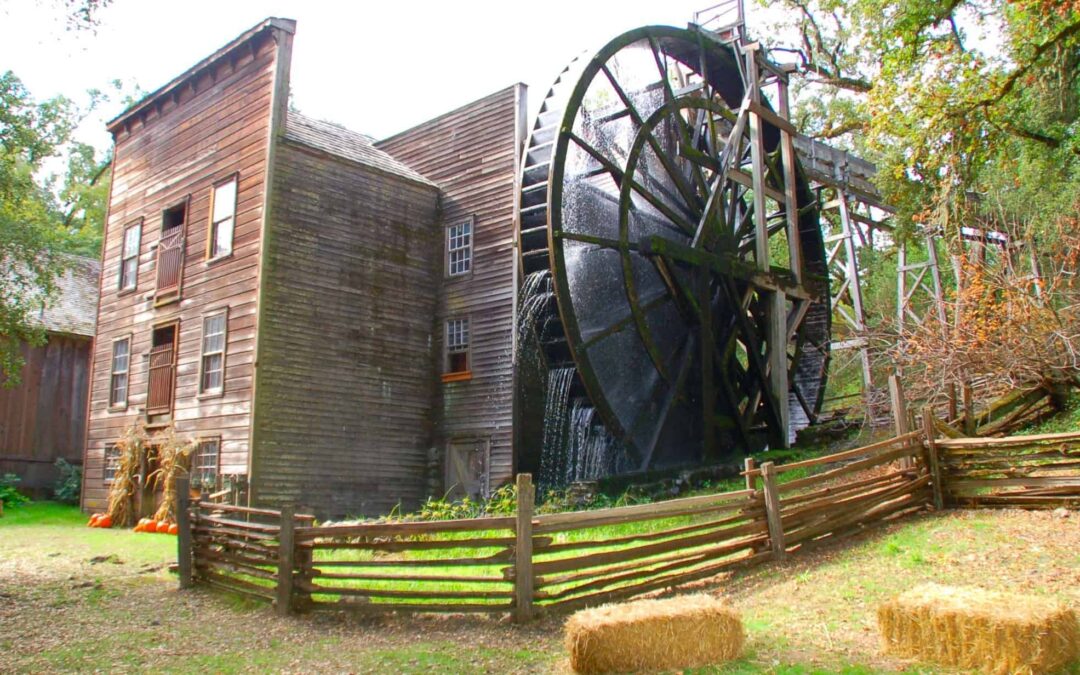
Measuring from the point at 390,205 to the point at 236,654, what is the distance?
36.6 ft

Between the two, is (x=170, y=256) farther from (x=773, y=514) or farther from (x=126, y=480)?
(x=773, y=514)

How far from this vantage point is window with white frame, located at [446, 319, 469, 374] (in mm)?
16359

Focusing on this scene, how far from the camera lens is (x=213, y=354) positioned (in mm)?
15078

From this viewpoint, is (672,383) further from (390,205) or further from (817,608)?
(817,608)

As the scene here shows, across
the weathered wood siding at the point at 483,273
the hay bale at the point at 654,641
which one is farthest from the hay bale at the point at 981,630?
the weathered wood siding at the point at 483,273

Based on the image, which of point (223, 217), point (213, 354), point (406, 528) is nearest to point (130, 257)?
point (223, 217)

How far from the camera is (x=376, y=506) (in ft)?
50.1

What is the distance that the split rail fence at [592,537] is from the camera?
676 cm

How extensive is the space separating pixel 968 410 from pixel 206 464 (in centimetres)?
1185

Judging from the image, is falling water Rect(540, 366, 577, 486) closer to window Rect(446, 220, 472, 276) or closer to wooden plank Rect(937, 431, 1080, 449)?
window Rect(446, 220, 472, 276)

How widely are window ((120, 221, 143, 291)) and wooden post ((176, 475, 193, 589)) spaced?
32.4 feet

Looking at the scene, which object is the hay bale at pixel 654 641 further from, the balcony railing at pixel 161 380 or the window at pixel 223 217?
the balcony railing at pixel 161 380

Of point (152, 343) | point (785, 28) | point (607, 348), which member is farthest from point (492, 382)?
point (785, 28)

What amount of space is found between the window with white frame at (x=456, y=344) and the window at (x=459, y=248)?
0.99 meters
